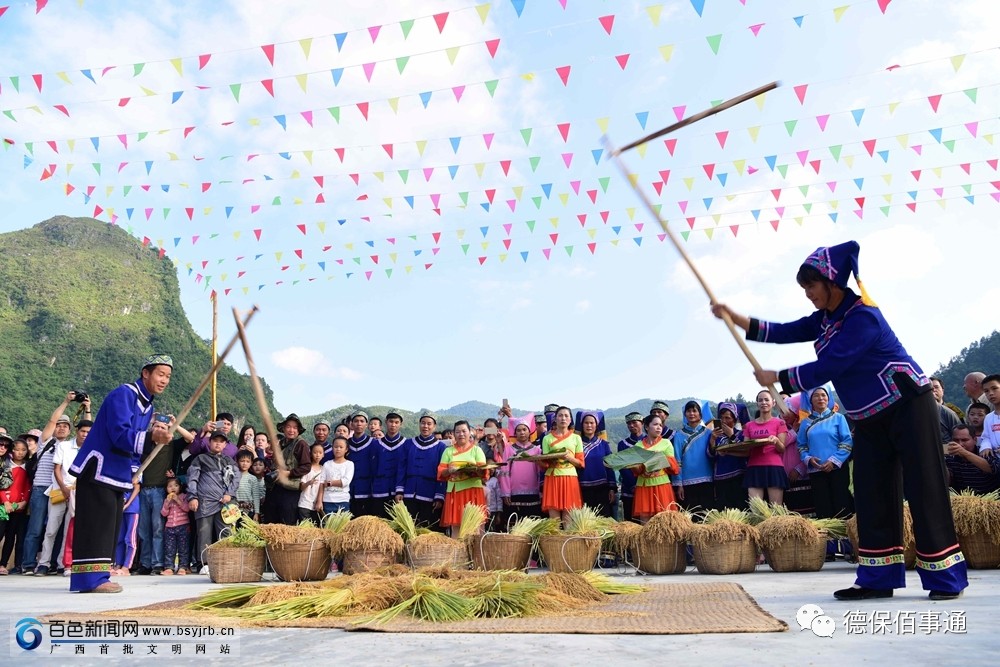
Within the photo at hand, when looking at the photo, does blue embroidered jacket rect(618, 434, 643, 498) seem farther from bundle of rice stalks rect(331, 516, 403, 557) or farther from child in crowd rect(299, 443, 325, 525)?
bundle of rice stalks rect(331, 516, 403, 557)

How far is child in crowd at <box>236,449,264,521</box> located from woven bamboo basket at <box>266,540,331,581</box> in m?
2.48

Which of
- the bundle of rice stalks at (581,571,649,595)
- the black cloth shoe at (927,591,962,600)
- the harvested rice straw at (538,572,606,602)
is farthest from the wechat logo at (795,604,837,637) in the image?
the bundle of rice stalks at (581,571,649,595)

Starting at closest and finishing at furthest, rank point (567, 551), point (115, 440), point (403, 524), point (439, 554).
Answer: point (115, 440), point (567, 551), point (439, 554), point (403, 524)

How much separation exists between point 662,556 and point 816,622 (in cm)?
402

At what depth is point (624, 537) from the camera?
7.27 metres

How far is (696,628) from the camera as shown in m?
3.33

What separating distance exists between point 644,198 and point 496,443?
16.6 feet

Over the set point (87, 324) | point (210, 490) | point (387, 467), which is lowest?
point (210, 490)

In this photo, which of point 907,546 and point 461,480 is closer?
point 907,546

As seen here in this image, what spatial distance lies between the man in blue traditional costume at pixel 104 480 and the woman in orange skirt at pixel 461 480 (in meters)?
3.38

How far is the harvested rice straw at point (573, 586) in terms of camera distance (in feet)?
15.0

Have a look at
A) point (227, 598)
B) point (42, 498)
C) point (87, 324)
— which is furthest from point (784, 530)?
point (87, 324)

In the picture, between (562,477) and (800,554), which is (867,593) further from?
(562,477)

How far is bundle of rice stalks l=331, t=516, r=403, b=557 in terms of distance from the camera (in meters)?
6.40
